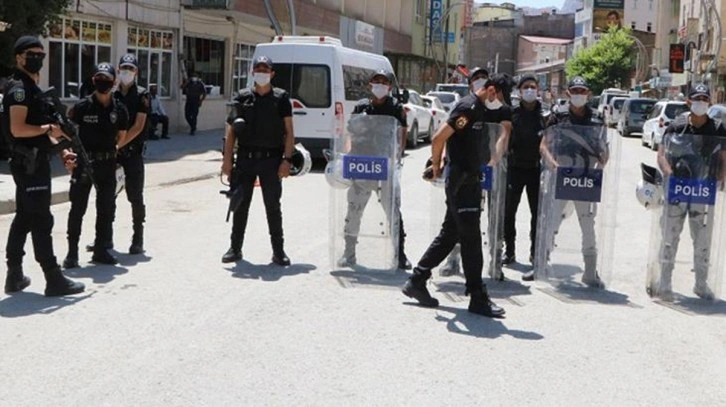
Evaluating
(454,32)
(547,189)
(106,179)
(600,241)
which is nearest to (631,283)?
(600,241)

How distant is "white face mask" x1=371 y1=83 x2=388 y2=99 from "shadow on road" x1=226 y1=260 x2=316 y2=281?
1696 millimetres

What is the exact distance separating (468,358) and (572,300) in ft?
6.72

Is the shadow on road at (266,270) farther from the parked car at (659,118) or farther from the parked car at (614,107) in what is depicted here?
the parked car at (614,107)

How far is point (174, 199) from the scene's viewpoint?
45.4 feet

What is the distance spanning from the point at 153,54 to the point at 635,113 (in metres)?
19.1

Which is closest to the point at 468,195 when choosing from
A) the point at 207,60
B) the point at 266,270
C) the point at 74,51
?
the point at 266,270

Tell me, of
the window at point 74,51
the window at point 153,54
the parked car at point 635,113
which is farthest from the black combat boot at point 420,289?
the parked car at point 635,113

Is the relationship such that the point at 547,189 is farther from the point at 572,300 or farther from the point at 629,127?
the point at 629,127

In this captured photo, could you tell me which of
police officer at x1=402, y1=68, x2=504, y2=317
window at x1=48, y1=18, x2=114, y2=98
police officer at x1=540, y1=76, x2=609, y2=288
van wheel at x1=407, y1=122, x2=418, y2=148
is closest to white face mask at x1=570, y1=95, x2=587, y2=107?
police officer at x1=540, y1=76, x2=609, y2=288

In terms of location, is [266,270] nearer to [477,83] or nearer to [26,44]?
[477,83]

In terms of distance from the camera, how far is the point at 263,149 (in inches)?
340

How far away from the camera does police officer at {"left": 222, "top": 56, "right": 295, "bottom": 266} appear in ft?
28.1

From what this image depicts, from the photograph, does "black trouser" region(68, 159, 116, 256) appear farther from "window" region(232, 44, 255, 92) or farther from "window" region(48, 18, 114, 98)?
"window" region(232, 44, 255, 92)

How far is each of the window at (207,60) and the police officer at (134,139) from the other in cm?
1919
